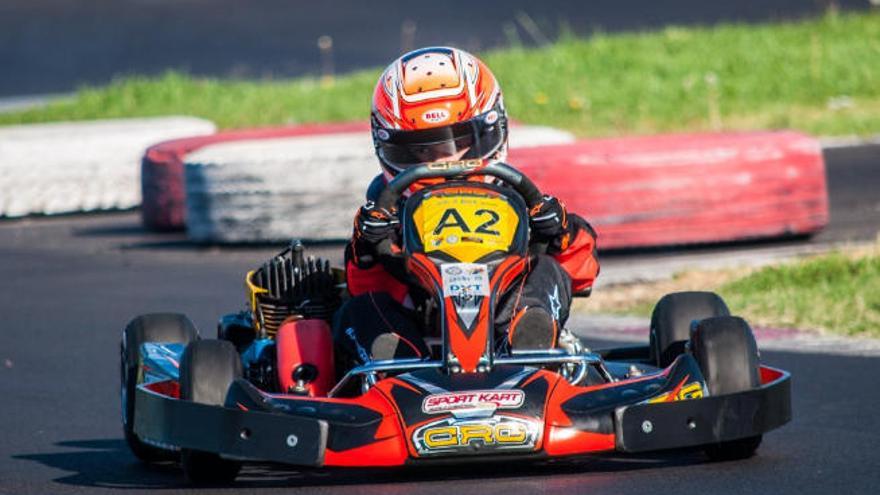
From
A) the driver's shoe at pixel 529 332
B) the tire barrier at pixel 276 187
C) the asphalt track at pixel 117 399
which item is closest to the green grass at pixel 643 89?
the asphalt track at pixel 117 399

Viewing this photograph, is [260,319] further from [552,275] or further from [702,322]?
[702,322]

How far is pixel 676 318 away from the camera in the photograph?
5.81 metres

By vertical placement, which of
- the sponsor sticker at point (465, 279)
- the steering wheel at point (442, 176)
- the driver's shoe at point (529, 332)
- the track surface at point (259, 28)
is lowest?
the driver's shoe at point (529, 332)

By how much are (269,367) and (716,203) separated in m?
4.75

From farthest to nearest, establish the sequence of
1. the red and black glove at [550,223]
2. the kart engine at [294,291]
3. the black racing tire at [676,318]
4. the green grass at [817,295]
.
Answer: the green grass at [817,295], the kart engine at [294,291], the black racing tire at [676,318], the red and black glove at [550,223]

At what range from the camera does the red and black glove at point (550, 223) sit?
5656 mm

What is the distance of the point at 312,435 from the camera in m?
4.84

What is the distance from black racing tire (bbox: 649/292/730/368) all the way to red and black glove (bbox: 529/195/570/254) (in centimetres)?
36

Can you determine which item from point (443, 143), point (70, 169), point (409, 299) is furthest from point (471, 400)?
point (70, 169)

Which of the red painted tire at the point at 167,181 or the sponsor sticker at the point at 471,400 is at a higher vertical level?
the red painted tire at the point at 167,181

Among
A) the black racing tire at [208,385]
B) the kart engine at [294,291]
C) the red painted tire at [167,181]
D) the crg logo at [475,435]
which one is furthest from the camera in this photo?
the red painted tire at [167,181]

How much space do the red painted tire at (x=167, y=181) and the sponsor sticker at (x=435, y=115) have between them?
5.87m

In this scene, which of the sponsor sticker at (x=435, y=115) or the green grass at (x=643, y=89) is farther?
the green grass at (x=643, y=89)

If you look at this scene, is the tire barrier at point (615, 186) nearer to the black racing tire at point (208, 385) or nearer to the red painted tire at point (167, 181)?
the red painted tire at point (167, 181)
